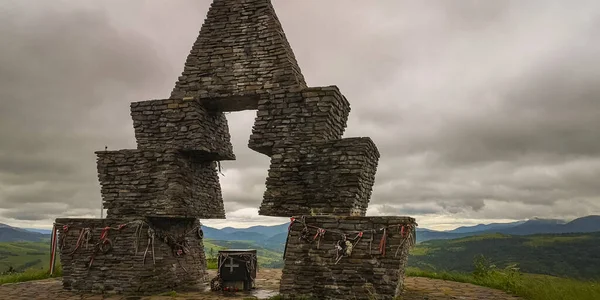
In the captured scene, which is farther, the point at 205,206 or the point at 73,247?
the point at 205,206

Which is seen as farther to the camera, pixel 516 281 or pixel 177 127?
pixel 516 281

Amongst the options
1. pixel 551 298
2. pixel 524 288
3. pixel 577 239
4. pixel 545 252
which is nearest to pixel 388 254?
pixel 551 298

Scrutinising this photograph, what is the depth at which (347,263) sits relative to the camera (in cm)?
952

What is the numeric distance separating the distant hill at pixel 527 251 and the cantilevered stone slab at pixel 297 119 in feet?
152

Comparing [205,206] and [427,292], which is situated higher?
[205,206]

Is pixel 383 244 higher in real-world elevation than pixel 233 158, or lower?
lower

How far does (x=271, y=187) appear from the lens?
10773mm

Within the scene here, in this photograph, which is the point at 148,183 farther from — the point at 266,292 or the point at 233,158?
the point at 266,292

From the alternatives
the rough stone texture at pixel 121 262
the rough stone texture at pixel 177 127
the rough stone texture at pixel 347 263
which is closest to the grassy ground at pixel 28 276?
the rough stone texture at pixel 121 262

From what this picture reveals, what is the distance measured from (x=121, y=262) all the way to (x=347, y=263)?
19.5 feet

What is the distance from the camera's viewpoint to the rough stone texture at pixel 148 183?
11555mm

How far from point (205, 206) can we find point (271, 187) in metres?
3.07

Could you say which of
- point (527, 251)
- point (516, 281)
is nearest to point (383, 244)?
point (516, 281)

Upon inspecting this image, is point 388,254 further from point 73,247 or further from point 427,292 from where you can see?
point 73,247
